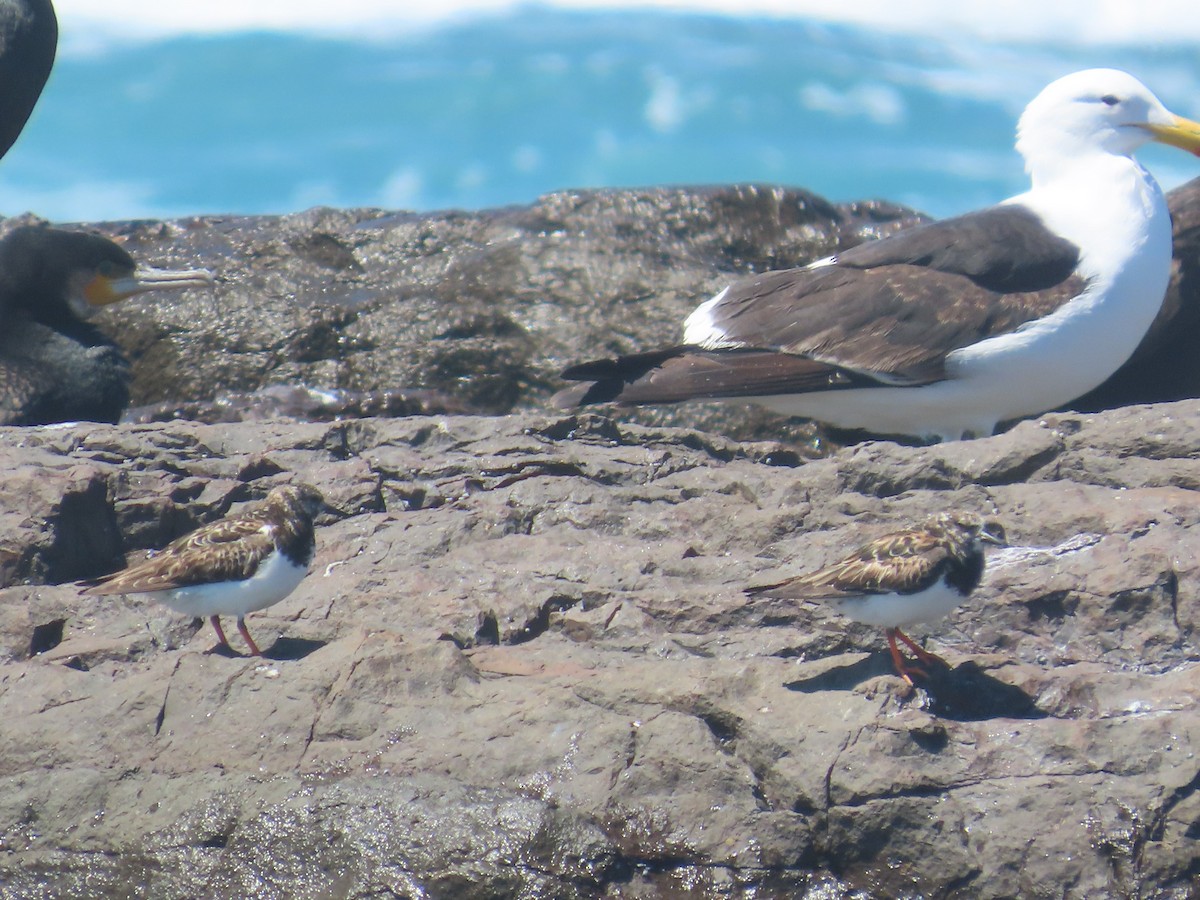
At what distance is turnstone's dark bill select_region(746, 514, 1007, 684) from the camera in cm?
406

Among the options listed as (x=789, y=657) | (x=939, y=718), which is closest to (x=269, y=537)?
(x=789, y=657)

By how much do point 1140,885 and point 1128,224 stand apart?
3445 millimetres

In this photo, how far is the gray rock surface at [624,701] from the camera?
3.80 meters

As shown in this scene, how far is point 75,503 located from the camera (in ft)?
16.9

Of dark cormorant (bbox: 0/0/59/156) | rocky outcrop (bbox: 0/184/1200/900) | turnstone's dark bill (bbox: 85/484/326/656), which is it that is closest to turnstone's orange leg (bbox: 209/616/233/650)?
turnstone's dark bill (bbox: 85/484/326/656)

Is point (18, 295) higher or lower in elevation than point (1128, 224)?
lower

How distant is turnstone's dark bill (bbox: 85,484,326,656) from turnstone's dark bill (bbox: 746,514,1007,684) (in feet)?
4.44

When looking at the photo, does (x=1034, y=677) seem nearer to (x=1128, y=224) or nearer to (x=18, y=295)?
(x=1128, y=224)

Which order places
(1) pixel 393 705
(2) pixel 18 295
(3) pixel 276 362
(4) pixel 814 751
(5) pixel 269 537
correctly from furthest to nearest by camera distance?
1. (3) pixel 276 362
2. (2) pixel 18 295
3. (5) pixel 269 537
4. (1) pixel 393 705
5. (4) pixel 814 751

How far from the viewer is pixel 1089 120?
6.86m

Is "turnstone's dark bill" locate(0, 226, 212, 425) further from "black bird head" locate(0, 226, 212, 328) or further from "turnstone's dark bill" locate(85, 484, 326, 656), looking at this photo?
"turnstone's dark bill" locate(85, 484, 326, 656)

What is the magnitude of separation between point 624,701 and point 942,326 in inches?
105

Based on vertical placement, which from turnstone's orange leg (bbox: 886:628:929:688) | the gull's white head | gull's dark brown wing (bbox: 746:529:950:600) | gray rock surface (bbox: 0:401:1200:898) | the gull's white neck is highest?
the gull's white head

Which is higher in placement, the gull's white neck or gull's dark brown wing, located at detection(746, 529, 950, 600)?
the gull's white neck
